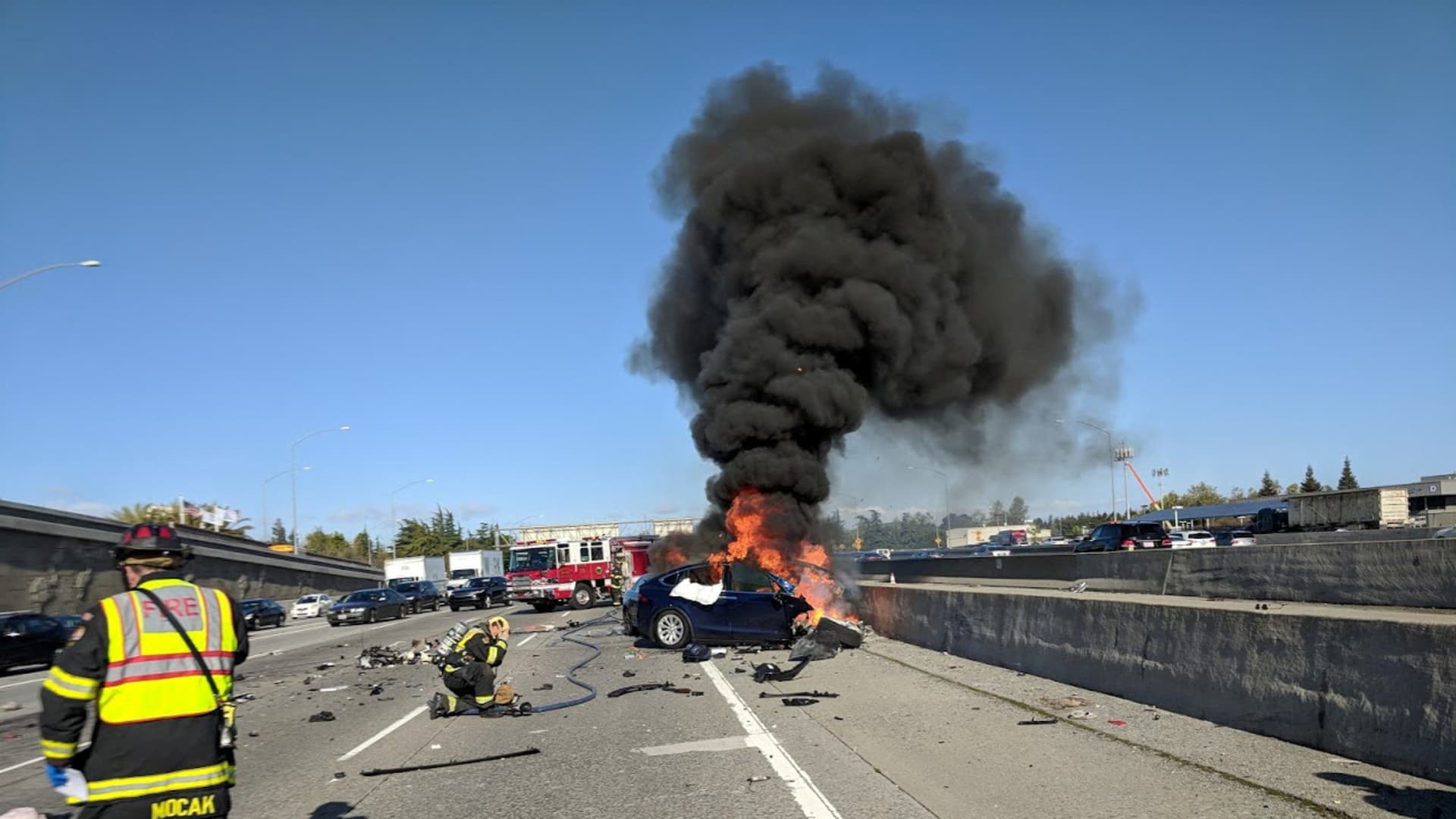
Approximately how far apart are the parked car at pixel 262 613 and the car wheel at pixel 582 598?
1089 centimetres

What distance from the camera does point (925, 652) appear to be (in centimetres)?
1469

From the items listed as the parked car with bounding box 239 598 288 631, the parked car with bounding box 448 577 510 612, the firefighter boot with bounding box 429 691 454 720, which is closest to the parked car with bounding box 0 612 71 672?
the parked car with bounding box 239 598 288 631

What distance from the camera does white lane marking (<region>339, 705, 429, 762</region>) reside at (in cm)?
874

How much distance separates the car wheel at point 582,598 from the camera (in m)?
32.8

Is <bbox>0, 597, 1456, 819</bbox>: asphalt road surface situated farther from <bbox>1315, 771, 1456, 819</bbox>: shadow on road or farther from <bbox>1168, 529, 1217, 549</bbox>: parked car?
<bbox>1168, 529, 1217, 549</bbox>: parked car

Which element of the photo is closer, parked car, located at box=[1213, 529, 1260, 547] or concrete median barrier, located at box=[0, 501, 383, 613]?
concrete median barrier, located at box=[0, 501, 383, 613]

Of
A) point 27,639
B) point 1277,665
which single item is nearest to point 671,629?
point 1277,665

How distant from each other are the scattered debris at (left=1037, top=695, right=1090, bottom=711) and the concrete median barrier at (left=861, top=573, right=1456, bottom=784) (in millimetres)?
318

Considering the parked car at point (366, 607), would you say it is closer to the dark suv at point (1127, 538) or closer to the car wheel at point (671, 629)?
the car wheel at point (671, 629)

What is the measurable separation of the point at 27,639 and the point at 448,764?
18315mm

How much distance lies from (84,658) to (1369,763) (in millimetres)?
6819

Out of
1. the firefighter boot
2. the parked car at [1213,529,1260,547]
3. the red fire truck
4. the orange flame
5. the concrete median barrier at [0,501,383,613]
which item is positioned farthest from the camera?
the parked car at [1213,529,1260,547]

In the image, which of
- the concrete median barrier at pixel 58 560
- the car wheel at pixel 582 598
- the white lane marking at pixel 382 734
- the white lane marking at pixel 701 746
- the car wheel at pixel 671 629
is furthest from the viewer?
the car wheel at pixel 582 598

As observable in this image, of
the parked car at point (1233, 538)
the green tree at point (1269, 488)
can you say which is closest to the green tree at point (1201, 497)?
the green tree at point (1269, 488)
